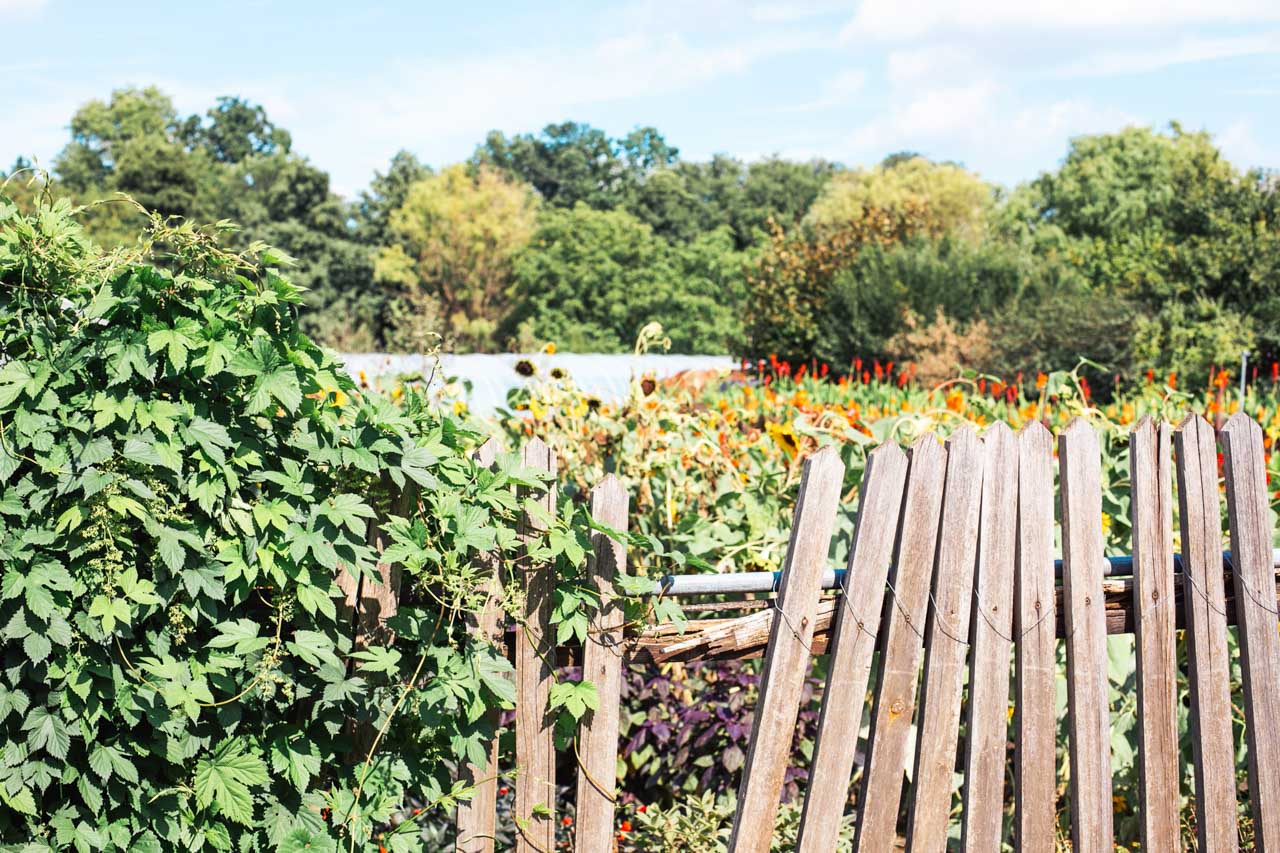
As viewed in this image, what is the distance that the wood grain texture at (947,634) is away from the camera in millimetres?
2195

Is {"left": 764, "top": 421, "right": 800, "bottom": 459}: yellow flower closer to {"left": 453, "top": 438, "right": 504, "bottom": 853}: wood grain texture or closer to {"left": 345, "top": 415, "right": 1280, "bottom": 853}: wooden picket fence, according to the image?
{"left": 345, "top": 415, "right": 1280, "bottom": 853}: wooden picket fence

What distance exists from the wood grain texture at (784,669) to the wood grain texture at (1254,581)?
3.47 ft

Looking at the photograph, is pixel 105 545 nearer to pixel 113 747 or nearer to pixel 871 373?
pixel 113 747

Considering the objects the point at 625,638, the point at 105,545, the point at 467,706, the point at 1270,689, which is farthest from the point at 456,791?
the point at 1270,689

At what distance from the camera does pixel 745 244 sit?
156 feet

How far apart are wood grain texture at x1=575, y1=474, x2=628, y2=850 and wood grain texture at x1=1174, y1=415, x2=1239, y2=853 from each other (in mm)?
1284

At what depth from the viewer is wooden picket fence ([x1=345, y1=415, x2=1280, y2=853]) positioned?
212 centimetres

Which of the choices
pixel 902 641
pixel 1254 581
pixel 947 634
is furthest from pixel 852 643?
pixel 1254 581

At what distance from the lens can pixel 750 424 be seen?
6.11 m

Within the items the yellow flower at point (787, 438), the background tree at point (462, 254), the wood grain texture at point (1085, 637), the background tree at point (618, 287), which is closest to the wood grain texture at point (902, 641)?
the wood grain texture at point (1085, 637)

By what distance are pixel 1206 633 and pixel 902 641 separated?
79 centimetres

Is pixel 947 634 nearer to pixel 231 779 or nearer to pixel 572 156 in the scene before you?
pixel 231 779

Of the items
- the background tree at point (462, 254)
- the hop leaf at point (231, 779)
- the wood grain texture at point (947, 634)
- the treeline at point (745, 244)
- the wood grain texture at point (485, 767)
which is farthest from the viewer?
the background tree at point (462, 254)

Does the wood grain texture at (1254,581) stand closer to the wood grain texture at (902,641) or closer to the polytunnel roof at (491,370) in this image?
the wood grain texture at (902,641)
